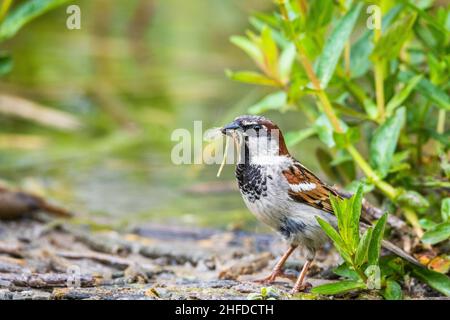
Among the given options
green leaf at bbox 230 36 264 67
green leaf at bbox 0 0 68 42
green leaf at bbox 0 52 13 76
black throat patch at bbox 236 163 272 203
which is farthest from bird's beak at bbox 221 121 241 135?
green leaf at bbox 0 52 13 76

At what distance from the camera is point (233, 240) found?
18.1 ft

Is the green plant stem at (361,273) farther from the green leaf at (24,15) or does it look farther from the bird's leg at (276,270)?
the green leaf at (24,15)

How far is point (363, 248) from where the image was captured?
358 cm

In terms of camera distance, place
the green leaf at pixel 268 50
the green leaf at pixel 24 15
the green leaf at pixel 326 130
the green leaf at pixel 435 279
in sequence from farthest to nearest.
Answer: the green leaf at pixel 24 15 < the green leaf at pixel 268 50 < the green leaf at pixel 326 130 < the green leaf at pixel 435 279

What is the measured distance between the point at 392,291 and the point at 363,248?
1.07 feet

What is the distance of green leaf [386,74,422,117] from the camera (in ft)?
14.3

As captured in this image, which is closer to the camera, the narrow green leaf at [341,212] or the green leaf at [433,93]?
the narrow green leaf at [341,212]

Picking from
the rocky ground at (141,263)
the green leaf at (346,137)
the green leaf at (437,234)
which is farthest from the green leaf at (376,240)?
the green leaf at (346,137)

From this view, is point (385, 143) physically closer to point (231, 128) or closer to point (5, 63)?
point (231, 128)

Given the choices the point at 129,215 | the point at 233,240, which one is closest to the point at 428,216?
the point at 233,240

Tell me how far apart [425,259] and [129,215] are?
2648 mm

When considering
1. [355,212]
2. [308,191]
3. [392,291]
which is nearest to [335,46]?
[308,191]

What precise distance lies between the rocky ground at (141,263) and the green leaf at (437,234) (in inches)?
12.0

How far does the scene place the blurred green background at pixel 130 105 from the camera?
6590 mm
